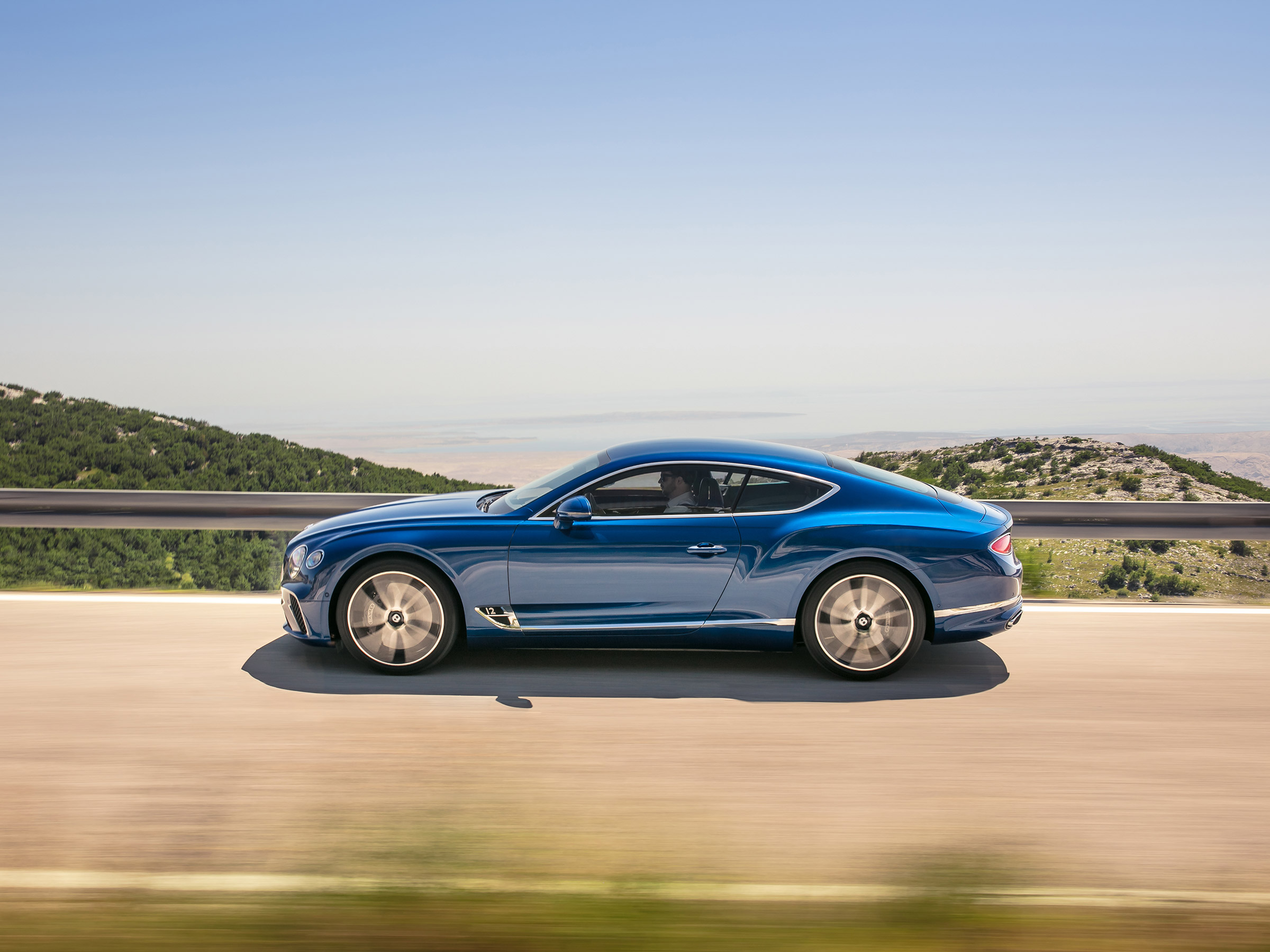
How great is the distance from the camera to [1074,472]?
12945 mm

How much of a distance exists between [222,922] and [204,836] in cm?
70

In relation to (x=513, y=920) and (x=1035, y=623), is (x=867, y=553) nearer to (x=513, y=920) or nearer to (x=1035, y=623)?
(x=1035, y=623)

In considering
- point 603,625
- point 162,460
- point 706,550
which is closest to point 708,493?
point 706,550

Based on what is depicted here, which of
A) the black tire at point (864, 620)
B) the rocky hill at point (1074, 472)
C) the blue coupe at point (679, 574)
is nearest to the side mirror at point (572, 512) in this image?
the blue coupe at point (679, 574)

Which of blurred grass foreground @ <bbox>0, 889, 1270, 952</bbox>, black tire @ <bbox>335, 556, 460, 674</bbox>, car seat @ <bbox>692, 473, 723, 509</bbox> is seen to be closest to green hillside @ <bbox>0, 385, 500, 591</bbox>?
black tire @ <bbox>335, 556, 460, 674</bbox>

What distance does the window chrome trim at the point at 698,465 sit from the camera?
A: 18.5ft

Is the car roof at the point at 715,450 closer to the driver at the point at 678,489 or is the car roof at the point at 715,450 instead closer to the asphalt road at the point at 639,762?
the driver at the point at 678,489

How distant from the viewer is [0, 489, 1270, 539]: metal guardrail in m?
8.58

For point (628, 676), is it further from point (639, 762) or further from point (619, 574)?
point (639, 762)

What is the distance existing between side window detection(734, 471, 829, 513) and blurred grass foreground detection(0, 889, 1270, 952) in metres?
2.74

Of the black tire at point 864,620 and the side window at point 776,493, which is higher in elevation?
the side window at point 776,493

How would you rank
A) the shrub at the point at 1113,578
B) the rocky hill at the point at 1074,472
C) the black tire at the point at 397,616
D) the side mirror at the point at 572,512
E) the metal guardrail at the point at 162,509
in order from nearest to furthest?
1. the side mirror at the point at 572,512
2. the black tire at the point at 397,616
3. the shrub at the point at 1113,578
4. the metal guardrail at the point at 162,509
5. the rocky hill at the point at 1074,472

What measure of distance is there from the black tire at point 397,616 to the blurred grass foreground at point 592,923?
2533 millimetres

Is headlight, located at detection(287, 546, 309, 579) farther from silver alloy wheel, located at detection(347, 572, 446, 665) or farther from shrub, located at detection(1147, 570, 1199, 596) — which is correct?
shrub, located at detection(1147, 570, 1199, 596)
